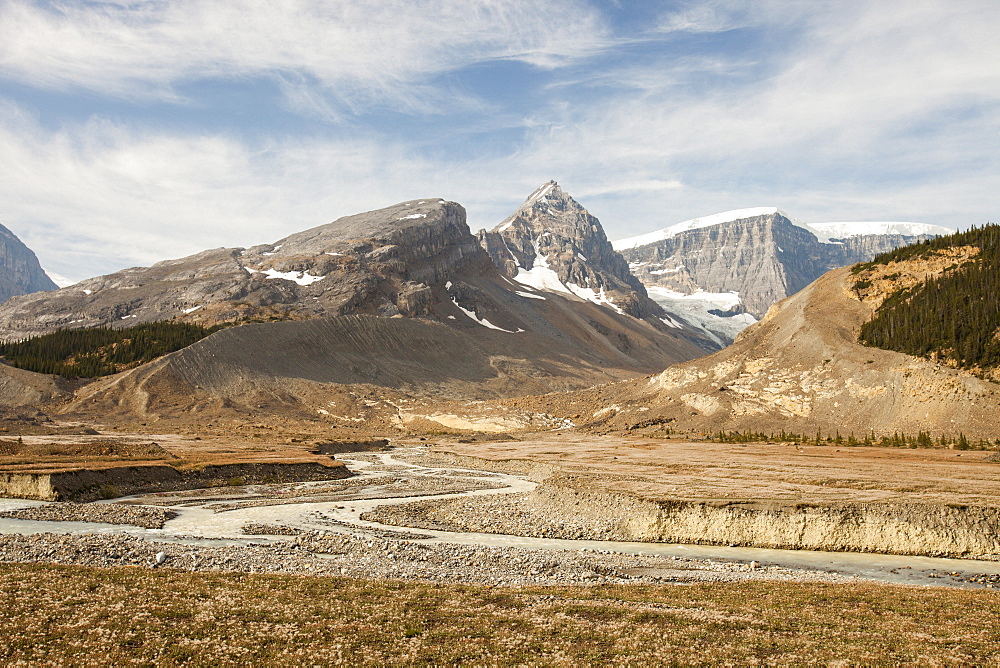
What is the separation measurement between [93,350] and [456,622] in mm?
135972

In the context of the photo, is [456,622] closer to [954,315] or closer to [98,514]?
[98,514]

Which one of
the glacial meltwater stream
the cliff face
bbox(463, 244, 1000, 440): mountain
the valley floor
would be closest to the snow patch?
the cliff face

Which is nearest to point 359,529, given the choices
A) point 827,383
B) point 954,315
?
point 827,383

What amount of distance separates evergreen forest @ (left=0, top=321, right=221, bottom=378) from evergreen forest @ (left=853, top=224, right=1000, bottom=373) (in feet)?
391

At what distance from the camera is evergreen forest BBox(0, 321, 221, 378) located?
117500mm

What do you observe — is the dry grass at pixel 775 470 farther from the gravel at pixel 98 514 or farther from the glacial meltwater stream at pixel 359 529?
the gravel at pixel 98 514

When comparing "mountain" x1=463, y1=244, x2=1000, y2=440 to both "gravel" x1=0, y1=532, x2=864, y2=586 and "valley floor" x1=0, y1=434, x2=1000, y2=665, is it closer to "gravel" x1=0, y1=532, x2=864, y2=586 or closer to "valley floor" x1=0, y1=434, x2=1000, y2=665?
"valley floor" x1=0, y1=434, x2=1000, y2=665

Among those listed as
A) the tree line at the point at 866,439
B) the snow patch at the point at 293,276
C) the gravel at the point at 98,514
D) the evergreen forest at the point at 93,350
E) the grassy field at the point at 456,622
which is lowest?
the tree line at the point at 866,439

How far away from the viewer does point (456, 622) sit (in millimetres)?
14867

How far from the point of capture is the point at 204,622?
14.3 m

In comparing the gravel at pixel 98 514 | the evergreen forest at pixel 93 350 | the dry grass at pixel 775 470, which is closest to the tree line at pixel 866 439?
the dry grass at pixel 775 470

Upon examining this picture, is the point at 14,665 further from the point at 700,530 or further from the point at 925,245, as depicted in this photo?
the point at 925,245

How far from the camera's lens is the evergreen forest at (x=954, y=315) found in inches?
2603

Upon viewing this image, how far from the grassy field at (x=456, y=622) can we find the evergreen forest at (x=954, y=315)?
58.5m
